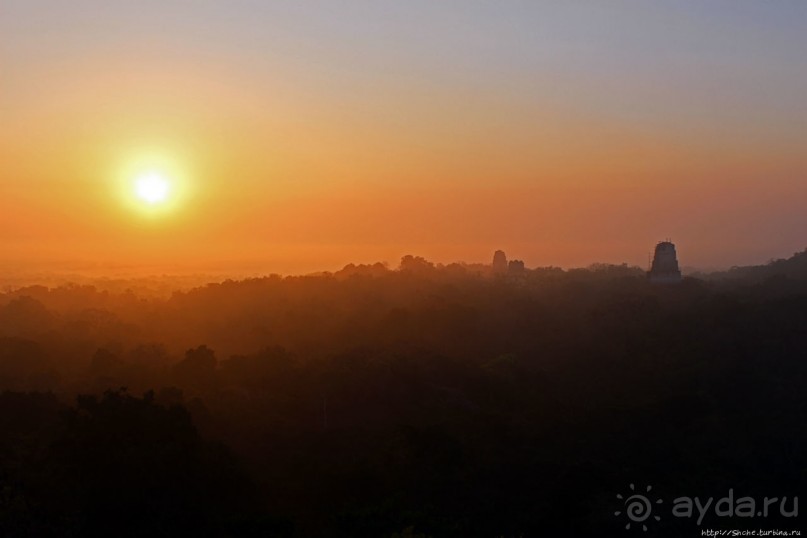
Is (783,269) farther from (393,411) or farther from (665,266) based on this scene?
(393,411)

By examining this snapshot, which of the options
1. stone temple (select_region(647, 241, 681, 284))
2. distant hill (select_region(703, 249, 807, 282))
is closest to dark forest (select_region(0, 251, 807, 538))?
stone temple (select_region(647, 241, 681, 284))

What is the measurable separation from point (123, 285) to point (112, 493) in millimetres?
69376

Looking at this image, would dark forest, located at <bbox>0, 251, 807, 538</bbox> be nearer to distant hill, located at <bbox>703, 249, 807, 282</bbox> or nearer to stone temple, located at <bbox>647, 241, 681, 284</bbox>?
stone temple, located at <bbox>647, 241, 681, 284</bbox>

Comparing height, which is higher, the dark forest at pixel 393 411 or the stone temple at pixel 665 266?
the stone temple at pixel 665 266

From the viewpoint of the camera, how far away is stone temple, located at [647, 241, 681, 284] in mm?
79438

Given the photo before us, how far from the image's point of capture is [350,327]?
5547 cm

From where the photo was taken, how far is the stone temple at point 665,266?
79.4m

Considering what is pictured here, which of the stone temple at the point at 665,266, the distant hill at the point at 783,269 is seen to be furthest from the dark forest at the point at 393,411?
the distant hill at the point at 783,269

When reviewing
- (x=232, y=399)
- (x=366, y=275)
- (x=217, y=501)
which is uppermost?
(x=366, y=275)

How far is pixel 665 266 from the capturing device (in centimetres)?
7969

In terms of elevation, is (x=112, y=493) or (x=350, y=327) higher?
(x=350, y=327)

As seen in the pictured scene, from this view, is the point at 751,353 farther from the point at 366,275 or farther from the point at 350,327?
the point at 366,275

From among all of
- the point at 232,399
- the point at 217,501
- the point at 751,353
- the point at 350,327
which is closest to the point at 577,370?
the point at 751,353

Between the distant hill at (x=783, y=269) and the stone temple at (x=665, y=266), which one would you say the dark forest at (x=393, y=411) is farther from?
the distant hill at (x=783, y=269)
